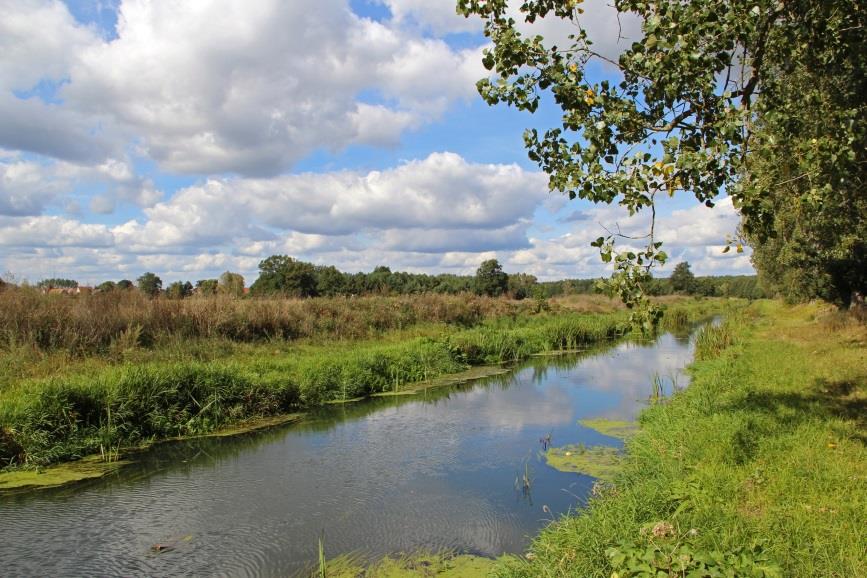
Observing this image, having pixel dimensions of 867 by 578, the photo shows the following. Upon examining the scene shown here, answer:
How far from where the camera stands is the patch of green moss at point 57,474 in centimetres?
808

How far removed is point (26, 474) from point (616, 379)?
50.8ft

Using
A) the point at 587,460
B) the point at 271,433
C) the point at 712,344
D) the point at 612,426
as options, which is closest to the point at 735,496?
the point at 587,460

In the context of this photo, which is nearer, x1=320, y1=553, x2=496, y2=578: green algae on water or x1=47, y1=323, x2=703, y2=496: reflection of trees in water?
x1=320, y1=553, x2=496, y2=578: green algae on water

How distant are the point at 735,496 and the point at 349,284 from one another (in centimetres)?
4677

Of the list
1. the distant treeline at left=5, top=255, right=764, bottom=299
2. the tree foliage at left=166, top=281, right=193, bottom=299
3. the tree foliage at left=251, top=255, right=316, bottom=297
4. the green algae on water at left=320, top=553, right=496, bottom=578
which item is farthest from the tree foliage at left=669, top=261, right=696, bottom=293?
the green algae on water at left=320, top=553, right=496, bottom=578

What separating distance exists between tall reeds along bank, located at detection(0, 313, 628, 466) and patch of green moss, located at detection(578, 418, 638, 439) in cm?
355

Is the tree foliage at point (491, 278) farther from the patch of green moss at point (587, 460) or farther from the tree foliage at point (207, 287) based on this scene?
the patch of green moss at point (587, 460)

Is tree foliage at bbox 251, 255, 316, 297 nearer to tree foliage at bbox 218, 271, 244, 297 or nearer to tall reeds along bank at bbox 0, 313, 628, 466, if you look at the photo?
tree foliage at bbox 218, 271, 244, 297

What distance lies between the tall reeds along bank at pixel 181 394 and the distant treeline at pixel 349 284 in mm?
5122

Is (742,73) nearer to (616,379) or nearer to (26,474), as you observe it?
(26,474)

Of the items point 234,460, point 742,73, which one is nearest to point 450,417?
point 234,460

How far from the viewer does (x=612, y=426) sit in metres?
11.7

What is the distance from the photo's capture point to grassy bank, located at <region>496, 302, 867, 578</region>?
4.16m

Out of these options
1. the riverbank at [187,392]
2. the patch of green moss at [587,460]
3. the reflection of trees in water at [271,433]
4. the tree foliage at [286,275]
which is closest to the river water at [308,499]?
the reflection of trees in water at [271,433]
